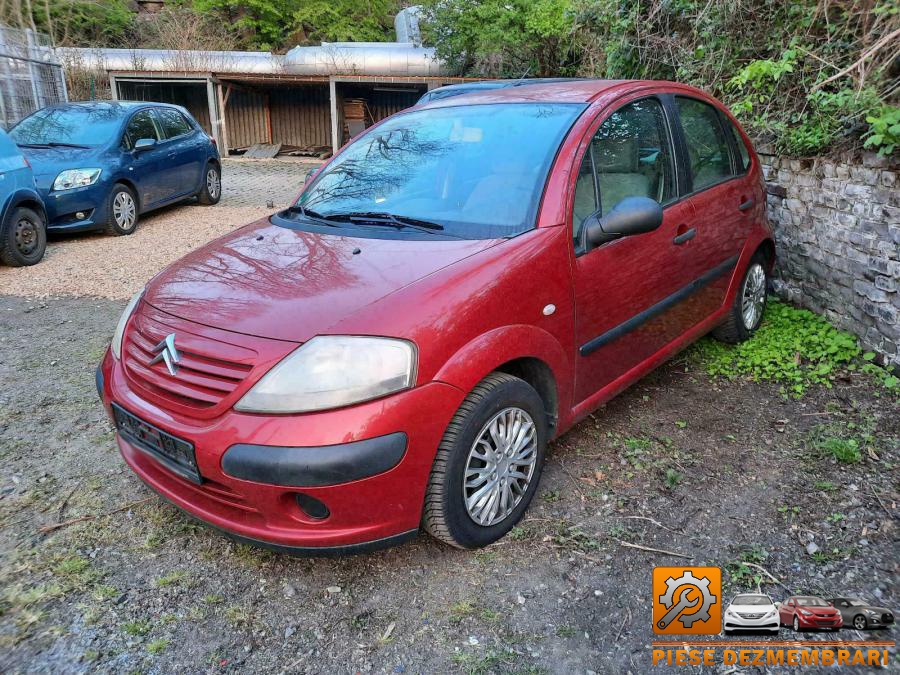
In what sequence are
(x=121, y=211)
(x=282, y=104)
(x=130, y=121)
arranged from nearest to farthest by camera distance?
1. (x=121, y=211)
2. (x=130, y=121)
3. (x=282, y=104)

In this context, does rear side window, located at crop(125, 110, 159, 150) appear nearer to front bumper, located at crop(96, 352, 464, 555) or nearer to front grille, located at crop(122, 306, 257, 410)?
front grille, located at crop(122, 306, 257, 410)

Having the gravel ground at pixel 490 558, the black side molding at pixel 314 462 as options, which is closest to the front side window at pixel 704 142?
the gravel ground at pixel 490 558

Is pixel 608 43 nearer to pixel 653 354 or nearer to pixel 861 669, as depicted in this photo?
pixel 653 354

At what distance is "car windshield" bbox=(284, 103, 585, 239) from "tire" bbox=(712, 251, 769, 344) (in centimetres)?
198

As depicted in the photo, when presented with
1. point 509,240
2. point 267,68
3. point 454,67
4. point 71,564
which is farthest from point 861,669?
point 267,68

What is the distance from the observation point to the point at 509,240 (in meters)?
2.69

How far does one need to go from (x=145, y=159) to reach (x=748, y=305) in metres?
7.90

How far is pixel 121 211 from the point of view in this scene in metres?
8.52

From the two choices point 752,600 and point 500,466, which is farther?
point 500,466

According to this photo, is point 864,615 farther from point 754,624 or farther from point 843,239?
point 843,239

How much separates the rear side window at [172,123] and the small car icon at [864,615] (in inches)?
392

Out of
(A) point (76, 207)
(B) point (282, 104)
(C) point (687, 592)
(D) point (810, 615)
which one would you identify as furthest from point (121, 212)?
(B) point (282, 104)

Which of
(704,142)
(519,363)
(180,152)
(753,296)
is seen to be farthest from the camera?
(180,152)

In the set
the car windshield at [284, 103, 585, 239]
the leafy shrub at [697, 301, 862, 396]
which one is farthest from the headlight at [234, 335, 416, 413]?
the leafy shrub at [697, 301, 862, 396]
